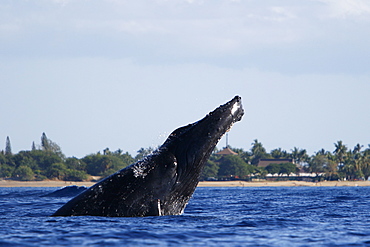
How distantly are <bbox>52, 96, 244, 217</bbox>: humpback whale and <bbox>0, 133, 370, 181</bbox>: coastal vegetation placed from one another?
411 feet

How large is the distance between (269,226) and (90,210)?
2747 mm

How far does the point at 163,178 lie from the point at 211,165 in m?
143

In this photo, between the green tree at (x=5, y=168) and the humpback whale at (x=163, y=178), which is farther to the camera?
the green tree at (x=5, y=168)

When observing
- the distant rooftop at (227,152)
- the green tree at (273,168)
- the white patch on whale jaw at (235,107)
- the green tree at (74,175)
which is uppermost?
the distant rooftop at (227,152)

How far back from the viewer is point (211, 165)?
495 feet

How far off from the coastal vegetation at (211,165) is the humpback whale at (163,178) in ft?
411

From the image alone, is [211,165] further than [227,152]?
No

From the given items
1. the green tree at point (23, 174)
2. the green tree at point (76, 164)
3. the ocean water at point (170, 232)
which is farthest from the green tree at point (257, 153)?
the ocean water at point (170, 232)

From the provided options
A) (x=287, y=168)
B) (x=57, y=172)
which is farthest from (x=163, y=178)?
(x=287, y=168)

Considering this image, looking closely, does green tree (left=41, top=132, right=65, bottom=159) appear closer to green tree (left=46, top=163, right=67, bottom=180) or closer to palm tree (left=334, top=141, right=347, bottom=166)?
green tree (left=46, top=163, right=67, bottom=180)

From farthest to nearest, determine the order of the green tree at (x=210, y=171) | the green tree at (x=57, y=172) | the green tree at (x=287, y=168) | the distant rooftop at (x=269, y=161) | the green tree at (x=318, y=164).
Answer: the distant rooftop at (x=269, y=161) < the green tree at (x=318, y=164) < the green tree at (x=287, y=168) < the green tree at (x=210, y=171) < the green tree at (x=57, y=172)

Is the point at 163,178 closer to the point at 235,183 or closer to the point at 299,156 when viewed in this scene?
the point at 235,183

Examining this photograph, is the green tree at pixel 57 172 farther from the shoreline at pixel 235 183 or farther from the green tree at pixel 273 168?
the green tree at pixel 273 168

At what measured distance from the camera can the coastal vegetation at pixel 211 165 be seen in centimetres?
13725
